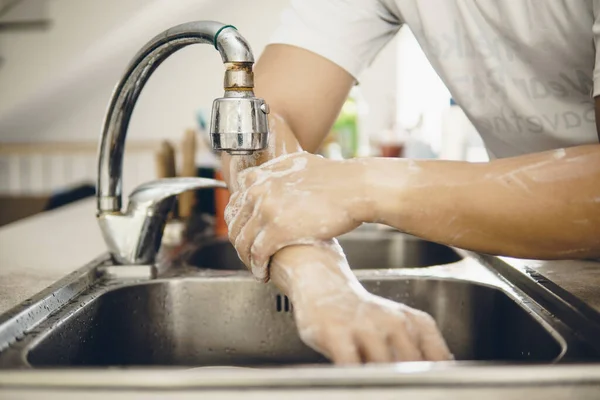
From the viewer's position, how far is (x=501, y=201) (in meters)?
0.65

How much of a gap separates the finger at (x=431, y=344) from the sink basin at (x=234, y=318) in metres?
0.30

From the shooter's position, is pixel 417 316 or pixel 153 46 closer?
pixel 417 316

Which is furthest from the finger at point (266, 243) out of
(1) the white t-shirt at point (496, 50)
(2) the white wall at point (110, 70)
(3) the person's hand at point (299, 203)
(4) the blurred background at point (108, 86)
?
(2) the white wall at point (110, 70)

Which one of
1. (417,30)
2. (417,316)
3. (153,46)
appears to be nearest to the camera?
(417,316)

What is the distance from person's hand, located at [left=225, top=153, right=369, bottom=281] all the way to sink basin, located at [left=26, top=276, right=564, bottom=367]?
213mm

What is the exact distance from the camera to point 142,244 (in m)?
0.97

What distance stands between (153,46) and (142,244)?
0.98ft

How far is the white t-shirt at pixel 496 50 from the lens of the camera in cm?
91

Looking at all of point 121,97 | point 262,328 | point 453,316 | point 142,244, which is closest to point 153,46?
point 121,97

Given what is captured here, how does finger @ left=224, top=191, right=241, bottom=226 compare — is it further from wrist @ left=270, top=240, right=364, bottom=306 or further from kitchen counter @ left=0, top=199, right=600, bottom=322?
kitchen counter @ left=0, top=199, right=600, bottom=322

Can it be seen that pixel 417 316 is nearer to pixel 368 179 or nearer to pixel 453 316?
pixel 368 179

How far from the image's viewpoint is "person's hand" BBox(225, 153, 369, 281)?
690 millimetres

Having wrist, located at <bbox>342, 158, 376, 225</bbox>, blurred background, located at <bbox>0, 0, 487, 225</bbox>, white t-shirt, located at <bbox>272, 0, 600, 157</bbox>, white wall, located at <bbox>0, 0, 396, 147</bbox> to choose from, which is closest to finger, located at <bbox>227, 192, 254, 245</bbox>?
wrist, located at <bbox>342, 158, 376, 225</bbox>

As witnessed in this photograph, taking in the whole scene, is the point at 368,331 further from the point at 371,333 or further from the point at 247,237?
the point at 247,237
